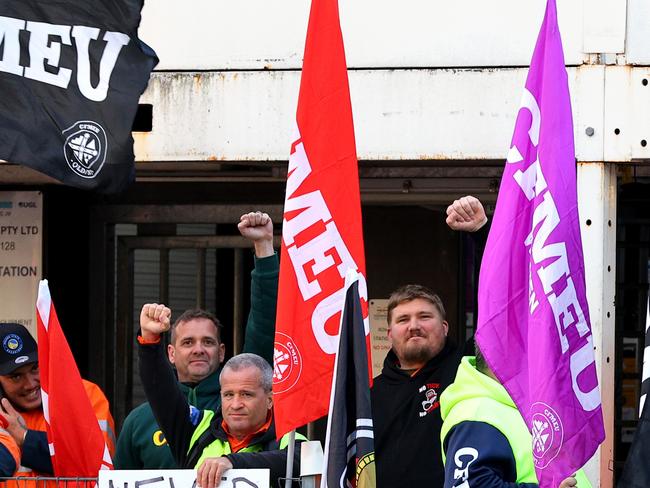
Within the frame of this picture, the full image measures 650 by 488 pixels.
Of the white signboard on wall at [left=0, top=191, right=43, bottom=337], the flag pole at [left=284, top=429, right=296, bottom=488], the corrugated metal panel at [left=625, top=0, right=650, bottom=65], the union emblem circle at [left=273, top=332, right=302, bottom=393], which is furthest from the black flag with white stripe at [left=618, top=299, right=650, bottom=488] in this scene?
the white signboard on wall at [left=0, top=191, right=43, bottom=337]

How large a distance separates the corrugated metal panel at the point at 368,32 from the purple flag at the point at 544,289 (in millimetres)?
1696

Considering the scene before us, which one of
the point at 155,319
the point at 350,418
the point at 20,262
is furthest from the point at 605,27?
the point at 20,262

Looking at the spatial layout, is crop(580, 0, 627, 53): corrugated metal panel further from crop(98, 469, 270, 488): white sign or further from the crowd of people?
crop(98, 469, 270, 488): white sign

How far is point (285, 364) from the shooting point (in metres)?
5.86

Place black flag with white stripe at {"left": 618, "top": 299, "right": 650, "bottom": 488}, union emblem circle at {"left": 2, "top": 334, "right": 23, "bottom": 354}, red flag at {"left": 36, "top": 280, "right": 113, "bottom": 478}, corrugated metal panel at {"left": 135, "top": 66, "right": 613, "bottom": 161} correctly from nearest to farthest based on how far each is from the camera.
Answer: black flag with white stripe at {"left": 618, "top": 299, "right": 650, "bottom": 488} → red flag at {"left": 36, "top": 280, "right": 113, "bottom": 478} → union emblem circle at {"left": 2, "top": 334, "right": 23, "bottom": 354} → corrugated metal panel at {"left": 135, "top": 66, "right": 613, "bottom": 161}

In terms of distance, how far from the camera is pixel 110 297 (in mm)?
9852

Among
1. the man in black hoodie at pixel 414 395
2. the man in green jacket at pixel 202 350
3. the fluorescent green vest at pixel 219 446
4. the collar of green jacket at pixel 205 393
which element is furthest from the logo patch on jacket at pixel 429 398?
the collar of green jacket at pixel 205 393

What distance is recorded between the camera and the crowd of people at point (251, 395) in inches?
236

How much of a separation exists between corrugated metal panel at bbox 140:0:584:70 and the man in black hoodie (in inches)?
61.4

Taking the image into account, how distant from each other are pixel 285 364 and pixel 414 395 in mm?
834

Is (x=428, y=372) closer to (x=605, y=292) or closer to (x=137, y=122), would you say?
(x=605, y=292)

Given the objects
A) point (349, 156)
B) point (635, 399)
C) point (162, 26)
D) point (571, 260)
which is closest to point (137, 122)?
point (162, 26)

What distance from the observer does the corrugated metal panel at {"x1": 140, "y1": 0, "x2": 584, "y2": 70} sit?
7.50m

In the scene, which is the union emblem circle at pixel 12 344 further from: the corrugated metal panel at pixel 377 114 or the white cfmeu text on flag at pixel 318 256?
the white cfmeu text on flag at pixel 318 256
